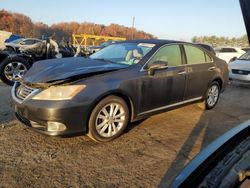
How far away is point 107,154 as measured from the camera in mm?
3818

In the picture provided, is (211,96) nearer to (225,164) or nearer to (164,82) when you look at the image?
(164,82)

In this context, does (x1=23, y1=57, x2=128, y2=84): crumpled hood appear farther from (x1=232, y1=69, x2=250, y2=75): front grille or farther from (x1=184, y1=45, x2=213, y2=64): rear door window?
(x1=232, y1=69, x2=250, y2=75): front grille

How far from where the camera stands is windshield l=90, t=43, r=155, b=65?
4.77m

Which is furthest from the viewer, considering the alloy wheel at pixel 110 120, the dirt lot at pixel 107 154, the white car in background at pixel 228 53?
the white car in background at pixel 228 53

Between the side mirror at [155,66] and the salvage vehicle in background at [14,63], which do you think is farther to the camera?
the salvage vehicle in background at [14,63]

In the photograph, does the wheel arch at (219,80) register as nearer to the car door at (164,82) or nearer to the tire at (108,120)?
the car door at (164,82)

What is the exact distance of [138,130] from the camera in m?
4.77

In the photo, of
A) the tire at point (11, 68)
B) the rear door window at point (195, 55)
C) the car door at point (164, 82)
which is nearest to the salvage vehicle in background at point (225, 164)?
the car door at point (164, 82)

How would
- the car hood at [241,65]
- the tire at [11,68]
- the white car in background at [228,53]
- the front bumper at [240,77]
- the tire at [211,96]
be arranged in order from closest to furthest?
the tire at [211,96] → the tire at [11,68] → the front bumper at [240,77] → the car hood at [241,65] → the white car in background at [228,53]

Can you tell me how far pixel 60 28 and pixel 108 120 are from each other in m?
74.3

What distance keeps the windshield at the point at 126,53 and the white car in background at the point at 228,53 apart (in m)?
13.8

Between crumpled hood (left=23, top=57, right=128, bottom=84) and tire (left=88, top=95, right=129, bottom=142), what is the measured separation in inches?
18.7

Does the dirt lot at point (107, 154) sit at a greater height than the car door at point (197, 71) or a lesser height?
lesser

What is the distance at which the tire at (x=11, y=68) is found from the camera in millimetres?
8337
